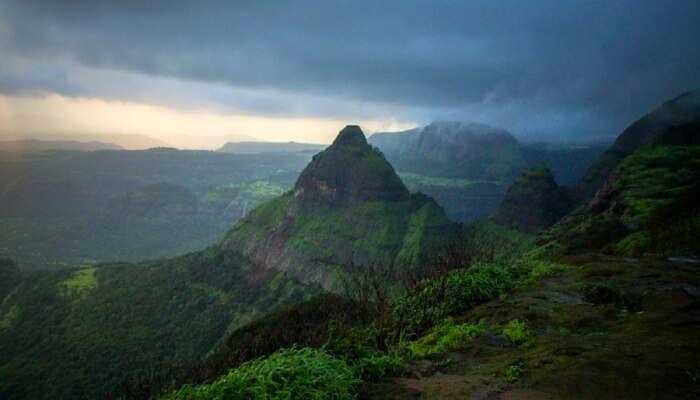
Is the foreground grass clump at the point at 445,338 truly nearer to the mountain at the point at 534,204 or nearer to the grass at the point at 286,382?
the grass at the point at 286,382

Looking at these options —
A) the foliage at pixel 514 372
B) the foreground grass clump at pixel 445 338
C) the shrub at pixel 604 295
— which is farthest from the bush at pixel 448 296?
the foliage at pixel 514 372

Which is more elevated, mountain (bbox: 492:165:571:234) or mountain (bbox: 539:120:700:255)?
mountain (bbox: 539:120:700:255)

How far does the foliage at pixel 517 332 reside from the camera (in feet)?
35.1

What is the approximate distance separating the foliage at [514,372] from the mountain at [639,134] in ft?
489

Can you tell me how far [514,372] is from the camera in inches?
315

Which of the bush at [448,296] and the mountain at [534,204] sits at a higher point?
the bush at [448,296]

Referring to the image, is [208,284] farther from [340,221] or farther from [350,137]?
[350,137]

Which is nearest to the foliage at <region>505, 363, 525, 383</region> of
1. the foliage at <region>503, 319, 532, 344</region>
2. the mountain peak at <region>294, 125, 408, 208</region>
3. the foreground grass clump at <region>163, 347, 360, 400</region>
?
the foliage at <region>503, 319, 532, 344</region>

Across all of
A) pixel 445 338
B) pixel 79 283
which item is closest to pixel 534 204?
pixel 445 338

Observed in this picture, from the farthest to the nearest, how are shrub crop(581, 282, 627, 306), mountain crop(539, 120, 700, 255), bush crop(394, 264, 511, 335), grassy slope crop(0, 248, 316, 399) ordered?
1. grassy slope crop(0, 248, 316, 399)
2. mountain crop(539, 120, 700, 255)
3. bush crop(394, 264, 511, 335)
4. shrub crop(581, 282, 627, 306)

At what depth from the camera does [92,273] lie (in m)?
159

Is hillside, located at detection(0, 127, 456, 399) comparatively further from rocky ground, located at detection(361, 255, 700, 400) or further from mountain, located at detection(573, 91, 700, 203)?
rocky ground, located at detection(361, 255, 700, 400)

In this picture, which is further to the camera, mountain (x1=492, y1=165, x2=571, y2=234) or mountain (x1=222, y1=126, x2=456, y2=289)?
mountain (x1=222, y1=126, x2=456, y2=289)

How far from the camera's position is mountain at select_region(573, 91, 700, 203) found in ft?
442
